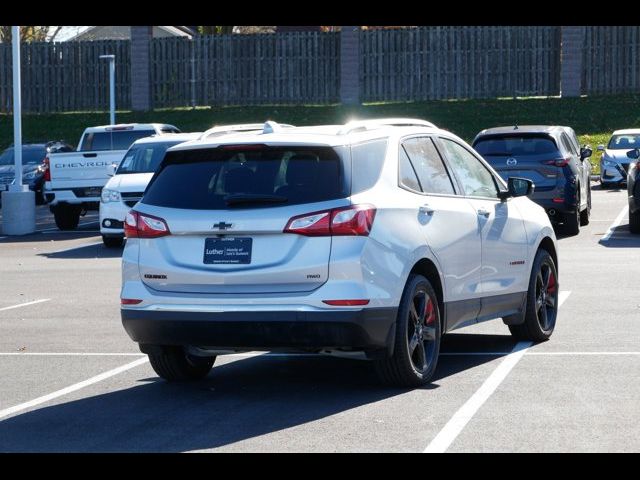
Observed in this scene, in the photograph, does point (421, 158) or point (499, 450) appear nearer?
point (499, 450)

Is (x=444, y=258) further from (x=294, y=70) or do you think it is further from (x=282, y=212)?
(x=294, y=70)

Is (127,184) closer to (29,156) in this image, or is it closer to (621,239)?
(621,239)

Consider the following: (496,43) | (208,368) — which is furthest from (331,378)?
(496,43)

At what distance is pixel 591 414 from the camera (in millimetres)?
8070

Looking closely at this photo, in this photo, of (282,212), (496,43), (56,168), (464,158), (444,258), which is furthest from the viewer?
(496,43)

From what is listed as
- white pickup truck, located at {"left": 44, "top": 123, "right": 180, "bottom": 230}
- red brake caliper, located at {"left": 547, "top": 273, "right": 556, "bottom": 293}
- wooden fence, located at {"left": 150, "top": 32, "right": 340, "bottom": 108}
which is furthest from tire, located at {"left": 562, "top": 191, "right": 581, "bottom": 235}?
wooden fence, located at {"left": 150, "top": 32, "right": 340, "bottom": 108}

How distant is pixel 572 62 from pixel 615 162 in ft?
37.4

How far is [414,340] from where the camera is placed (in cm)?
923

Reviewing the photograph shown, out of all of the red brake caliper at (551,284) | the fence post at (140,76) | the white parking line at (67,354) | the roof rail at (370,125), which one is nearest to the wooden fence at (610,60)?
the fence post at (140,76)

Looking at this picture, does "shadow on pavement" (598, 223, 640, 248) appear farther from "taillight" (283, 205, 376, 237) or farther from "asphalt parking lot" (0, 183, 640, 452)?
"taillight" (283, 205, 376, 237)

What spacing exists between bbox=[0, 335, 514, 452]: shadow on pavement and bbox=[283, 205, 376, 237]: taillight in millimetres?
1065

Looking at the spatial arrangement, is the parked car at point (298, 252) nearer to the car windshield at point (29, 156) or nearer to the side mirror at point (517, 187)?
the side mirror at point (517, 187)
